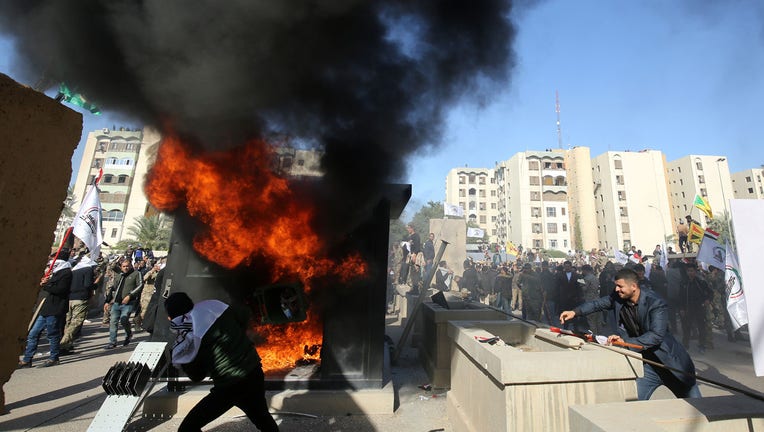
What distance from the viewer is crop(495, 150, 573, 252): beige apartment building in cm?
6612

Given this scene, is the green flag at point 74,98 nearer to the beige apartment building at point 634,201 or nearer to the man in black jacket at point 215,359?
the man in black jacket at point 215,359

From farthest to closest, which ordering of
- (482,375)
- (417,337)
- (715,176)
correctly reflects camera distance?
(715,176)
(417,337)
(482,375)

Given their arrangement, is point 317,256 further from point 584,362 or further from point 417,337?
point 417,337

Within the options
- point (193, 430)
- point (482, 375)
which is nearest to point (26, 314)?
point (193, 430)

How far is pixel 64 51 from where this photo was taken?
4051 mm

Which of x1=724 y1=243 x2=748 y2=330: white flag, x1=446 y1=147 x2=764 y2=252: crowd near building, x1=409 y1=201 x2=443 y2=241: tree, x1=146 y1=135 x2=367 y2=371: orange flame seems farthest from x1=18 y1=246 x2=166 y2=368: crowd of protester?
x1=446 y1=147 x2=764 y2=252: crowd near building

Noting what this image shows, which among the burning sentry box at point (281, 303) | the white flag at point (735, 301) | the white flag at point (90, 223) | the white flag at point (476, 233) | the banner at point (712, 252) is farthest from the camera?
the white flag at point (476, 233)

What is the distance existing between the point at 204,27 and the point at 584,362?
18.4 feet

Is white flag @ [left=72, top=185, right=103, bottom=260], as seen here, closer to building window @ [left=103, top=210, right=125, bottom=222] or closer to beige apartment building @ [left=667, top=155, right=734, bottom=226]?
building window @ [left=103, top=210, right=125, bottom=222]

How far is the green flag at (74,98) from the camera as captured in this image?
4.43 m

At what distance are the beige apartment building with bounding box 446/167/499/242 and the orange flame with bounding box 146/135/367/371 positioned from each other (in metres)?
81.0

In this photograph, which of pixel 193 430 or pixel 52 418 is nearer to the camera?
pixel 193 430

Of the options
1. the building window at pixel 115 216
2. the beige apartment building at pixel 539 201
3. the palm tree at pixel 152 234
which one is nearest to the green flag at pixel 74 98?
the palm tree at pixel 152 234

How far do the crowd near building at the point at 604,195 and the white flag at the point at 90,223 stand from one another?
221 feet
